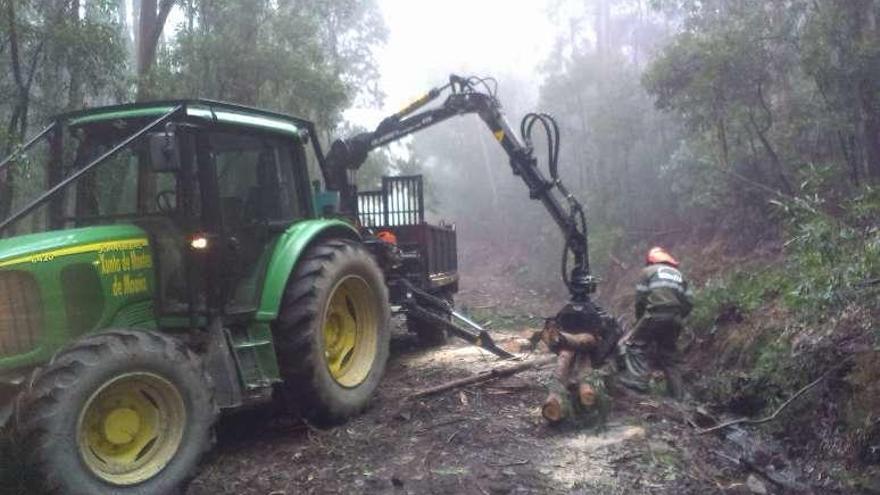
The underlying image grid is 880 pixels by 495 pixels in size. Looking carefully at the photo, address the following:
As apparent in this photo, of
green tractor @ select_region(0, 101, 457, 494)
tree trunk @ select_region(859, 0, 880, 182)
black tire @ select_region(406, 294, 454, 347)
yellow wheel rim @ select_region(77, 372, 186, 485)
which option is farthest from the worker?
yellow wheel rim @ select_region(77, 372, 186, 485)

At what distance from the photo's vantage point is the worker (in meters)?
8.44

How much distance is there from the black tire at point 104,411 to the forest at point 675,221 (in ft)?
0.84

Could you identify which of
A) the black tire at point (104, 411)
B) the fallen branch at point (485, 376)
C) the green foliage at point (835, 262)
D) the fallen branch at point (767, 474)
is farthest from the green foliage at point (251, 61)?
the fallen branch at point (767, 474)

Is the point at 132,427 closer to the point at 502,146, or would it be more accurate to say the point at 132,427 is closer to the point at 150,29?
the point at 502,146

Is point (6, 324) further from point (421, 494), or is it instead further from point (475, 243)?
point (475, 243)

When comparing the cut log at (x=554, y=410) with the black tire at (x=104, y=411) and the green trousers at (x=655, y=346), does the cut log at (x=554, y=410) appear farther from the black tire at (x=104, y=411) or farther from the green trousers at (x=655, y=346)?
the black tire at (x=104, y=411)

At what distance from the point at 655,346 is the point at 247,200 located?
5.03 meters

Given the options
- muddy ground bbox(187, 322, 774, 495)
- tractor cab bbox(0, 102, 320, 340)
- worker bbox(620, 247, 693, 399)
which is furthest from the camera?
worker bbox(620, 247, 693, 399)

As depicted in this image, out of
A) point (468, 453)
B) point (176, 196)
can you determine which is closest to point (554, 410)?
point (468, 453)

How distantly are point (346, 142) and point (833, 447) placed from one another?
6.04 m

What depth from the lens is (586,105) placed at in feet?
89.0

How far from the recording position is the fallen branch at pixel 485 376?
697 centimetres

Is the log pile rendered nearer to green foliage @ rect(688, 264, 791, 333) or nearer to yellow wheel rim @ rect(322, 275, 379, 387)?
yellow wheel rim @ rect(322, 275, 379, 387)

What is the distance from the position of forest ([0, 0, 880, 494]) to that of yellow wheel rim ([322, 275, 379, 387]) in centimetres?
40
